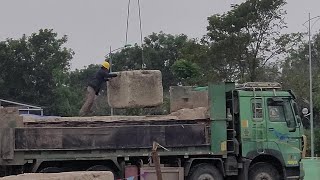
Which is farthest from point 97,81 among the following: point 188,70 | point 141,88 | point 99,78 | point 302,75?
point 302,75

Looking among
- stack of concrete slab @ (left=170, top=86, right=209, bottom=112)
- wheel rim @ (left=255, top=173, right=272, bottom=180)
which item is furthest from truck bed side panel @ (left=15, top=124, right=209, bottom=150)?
stack of concrete slab @ (left=170, top=86, right=209, bottom=112)

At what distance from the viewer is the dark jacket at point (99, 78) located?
17.3m

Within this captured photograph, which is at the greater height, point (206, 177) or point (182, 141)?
point (182, 141)

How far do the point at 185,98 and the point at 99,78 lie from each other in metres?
2.33

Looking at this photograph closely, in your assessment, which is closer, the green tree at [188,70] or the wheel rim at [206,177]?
the wheel rim at [206,177]

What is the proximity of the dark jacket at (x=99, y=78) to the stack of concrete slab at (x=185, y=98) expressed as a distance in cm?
178

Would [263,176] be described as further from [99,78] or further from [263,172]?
[99,78]

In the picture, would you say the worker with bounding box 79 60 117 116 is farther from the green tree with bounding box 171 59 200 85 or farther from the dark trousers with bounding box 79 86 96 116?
the green tree with bounding box 171 59 200 85

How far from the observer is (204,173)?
16406mm

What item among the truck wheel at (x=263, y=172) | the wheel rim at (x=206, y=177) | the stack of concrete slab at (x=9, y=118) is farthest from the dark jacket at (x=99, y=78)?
the truck wheel at (x=263, y=172)

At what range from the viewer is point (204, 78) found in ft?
117

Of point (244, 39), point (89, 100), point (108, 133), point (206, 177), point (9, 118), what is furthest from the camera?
point (244, 39)

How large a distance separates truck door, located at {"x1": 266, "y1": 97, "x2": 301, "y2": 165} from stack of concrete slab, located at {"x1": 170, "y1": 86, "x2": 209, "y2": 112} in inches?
79.4

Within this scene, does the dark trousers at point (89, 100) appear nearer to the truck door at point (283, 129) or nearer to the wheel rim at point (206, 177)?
the wheel rim at point (206, 177)
